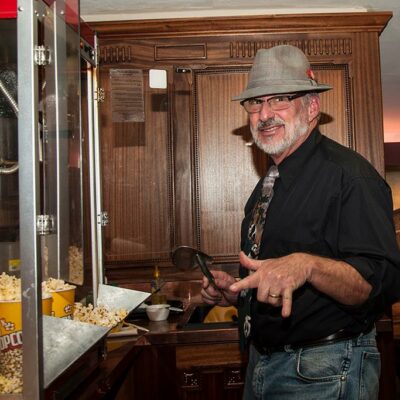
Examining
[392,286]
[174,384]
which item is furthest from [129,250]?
[392,286]

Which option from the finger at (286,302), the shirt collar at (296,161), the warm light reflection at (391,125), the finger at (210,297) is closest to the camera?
the finger at (286,302)

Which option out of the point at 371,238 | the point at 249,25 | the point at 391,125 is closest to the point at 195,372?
the point at 371,238

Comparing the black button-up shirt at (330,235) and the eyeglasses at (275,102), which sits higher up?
the eyeglasses at (275,102)

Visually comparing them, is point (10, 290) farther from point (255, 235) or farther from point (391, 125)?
point (391, 125)

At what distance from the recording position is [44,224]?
1007 millimetres

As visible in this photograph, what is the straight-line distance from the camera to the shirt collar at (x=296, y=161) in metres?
1.56

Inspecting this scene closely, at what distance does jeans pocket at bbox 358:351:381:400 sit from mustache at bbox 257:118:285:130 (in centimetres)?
68

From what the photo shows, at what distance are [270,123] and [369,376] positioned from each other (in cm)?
75

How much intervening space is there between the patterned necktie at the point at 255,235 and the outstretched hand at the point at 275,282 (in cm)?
41

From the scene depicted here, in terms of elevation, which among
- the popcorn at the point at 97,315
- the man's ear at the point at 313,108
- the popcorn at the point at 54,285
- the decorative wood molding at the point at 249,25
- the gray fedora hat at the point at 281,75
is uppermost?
the decorative wood molding at the point at 249,25

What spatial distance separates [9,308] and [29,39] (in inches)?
19.1

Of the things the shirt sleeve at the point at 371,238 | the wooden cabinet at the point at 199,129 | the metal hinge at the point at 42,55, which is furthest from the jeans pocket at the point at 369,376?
the wooden cabinet at the point at 199,129

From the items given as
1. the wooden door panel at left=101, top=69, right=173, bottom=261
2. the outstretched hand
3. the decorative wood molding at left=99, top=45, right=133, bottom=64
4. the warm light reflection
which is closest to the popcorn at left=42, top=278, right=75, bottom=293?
the outstretched hand

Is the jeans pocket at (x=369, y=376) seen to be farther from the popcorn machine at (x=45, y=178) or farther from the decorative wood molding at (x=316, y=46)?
the decorative wood molding at (x=316, y=46)
